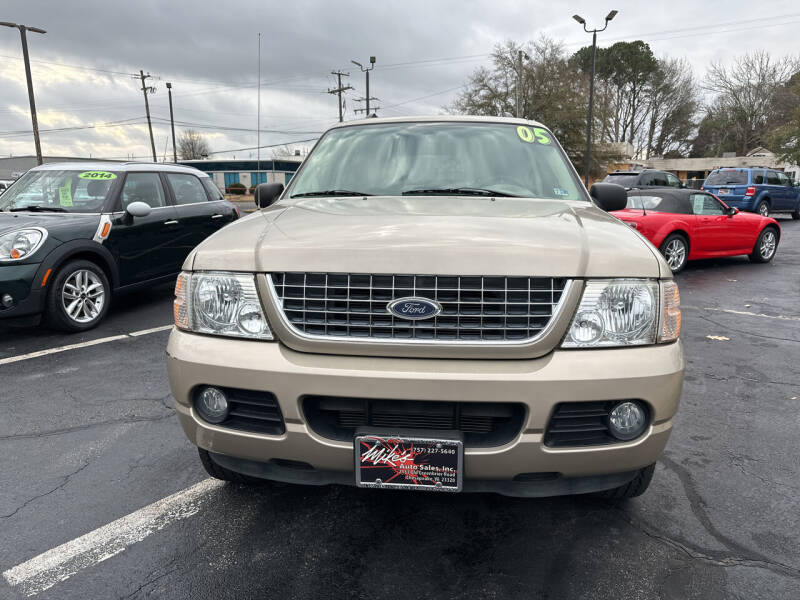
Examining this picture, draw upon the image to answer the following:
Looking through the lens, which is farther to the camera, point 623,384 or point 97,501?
point 97,501

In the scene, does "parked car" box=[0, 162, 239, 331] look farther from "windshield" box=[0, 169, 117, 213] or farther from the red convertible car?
the red convertible car

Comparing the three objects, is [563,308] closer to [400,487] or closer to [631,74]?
[400,487]

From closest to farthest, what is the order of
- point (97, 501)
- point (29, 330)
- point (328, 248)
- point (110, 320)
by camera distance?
point (328, 248) < point (97, 501) < point (29, 330) < point (110, 320)

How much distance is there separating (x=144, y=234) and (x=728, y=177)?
18.5 m

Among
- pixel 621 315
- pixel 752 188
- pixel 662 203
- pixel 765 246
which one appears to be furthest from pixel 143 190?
pixel 752 188

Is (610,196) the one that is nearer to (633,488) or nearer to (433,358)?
(633,488)

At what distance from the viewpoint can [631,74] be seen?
62.4 m

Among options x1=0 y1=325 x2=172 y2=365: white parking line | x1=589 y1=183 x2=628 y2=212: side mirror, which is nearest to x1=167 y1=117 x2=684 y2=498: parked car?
x1=589 y1=183 x2=628 y2=212: side mirror

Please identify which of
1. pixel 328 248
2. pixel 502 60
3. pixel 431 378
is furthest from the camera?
pixel 502 60

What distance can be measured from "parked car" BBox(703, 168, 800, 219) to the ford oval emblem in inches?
757

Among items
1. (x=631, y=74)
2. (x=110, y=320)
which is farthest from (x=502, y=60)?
(x=110, y=320)

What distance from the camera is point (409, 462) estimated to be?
1.93 metres

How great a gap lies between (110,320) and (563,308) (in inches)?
224

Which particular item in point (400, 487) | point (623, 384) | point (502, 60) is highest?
point (502, 60)
